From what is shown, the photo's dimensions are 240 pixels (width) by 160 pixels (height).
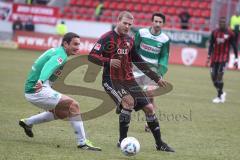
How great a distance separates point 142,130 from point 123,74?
7.35ft

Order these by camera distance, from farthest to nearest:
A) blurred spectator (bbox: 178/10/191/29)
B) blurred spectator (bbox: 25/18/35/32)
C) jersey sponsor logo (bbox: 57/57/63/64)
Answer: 1. blurred spectator (bbox: 25/18/35/32)
2. blurred spectator (bbox: 178/10/191/29)
3. jersey sponsor logo (bbox: 57/57/63/64)

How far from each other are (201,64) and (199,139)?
22.4 meters

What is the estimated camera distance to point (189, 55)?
34281 mm

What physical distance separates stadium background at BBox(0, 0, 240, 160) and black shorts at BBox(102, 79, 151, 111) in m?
0.76

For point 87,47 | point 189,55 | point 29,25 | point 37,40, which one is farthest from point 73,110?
point 29,25

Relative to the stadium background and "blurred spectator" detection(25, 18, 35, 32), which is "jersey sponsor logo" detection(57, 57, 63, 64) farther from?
"blurred spectator" detection(25, 18, 35, 32)

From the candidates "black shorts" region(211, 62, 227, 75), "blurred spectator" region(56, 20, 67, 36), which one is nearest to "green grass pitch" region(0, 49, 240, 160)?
"black shorts" region(211, 62, 227, 75)

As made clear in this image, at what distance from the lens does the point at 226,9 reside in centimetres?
3791

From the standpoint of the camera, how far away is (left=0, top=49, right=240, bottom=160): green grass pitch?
374 inches

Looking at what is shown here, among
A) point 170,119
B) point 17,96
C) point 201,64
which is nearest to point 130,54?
point 170,119

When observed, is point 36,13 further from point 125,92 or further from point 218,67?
point 125,92

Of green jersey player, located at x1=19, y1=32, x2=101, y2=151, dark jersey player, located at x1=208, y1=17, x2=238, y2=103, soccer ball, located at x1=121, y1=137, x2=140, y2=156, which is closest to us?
soccer ball, located at x1=121, y1=137, x2=140, y2=156

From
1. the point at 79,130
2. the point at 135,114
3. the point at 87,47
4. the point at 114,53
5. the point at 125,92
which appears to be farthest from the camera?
the point at 87,47

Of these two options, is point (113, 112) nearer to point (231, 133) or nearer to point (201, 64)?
point (231, 133)
